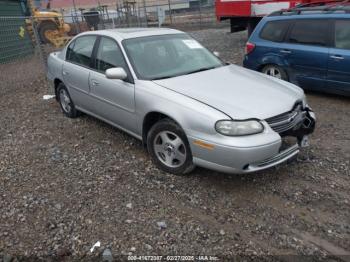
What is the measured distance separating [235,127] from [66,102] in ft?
12.2

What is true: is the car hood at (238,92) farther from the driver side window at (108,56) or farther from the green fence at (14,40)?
the green fence at (14,40)

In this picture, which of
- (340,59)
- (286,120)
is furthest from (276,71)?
(286,120)

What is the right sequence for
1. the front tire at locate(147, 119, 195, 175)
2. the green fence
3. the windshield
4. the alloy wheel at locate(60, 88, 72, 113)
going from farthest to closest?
the green fence
the alloy wheel at locate(60, 88, 72, 113)
the windshield
the front tire at locate(147, 119, 195, 175)

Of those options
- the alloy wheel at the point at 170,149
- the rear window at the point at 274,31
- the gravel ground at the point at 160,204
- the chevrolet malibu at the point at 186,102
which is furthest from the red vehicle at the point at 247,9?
the alloy wheel at the point at 170,149

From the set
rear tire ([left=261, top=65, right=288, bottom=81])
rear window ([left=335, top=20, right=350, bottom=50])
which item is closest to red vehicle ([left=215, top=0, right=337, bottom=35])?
rear tire ([left=261, top=65, right=288, bottom=81])

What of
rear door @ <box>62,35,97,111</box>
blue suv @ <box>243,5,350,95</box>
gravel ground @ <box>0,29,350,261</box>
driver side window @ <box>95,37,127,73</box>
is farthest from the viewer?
blue suv @ <box>243,5,350,95</box>

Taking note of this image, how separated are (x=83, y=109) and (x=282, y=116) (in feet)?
10.5

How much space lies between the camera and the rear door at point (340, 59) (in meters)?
5.46

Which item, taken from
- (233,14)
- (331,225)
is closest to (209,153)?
(331,225)

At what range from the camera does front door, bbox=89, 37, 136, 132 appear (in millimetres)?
4051

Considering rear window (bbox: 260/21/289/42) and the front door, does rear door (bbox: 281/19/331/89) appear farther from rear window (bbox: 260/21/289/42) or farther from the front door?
the front door

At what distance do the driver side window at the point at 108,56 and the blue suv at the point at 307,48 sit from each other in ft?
11.3

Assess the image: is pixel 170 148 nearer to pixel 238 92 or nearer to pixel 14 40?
pixel 238 92

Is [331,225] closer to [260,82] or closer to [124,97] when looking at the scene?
[260,82]
